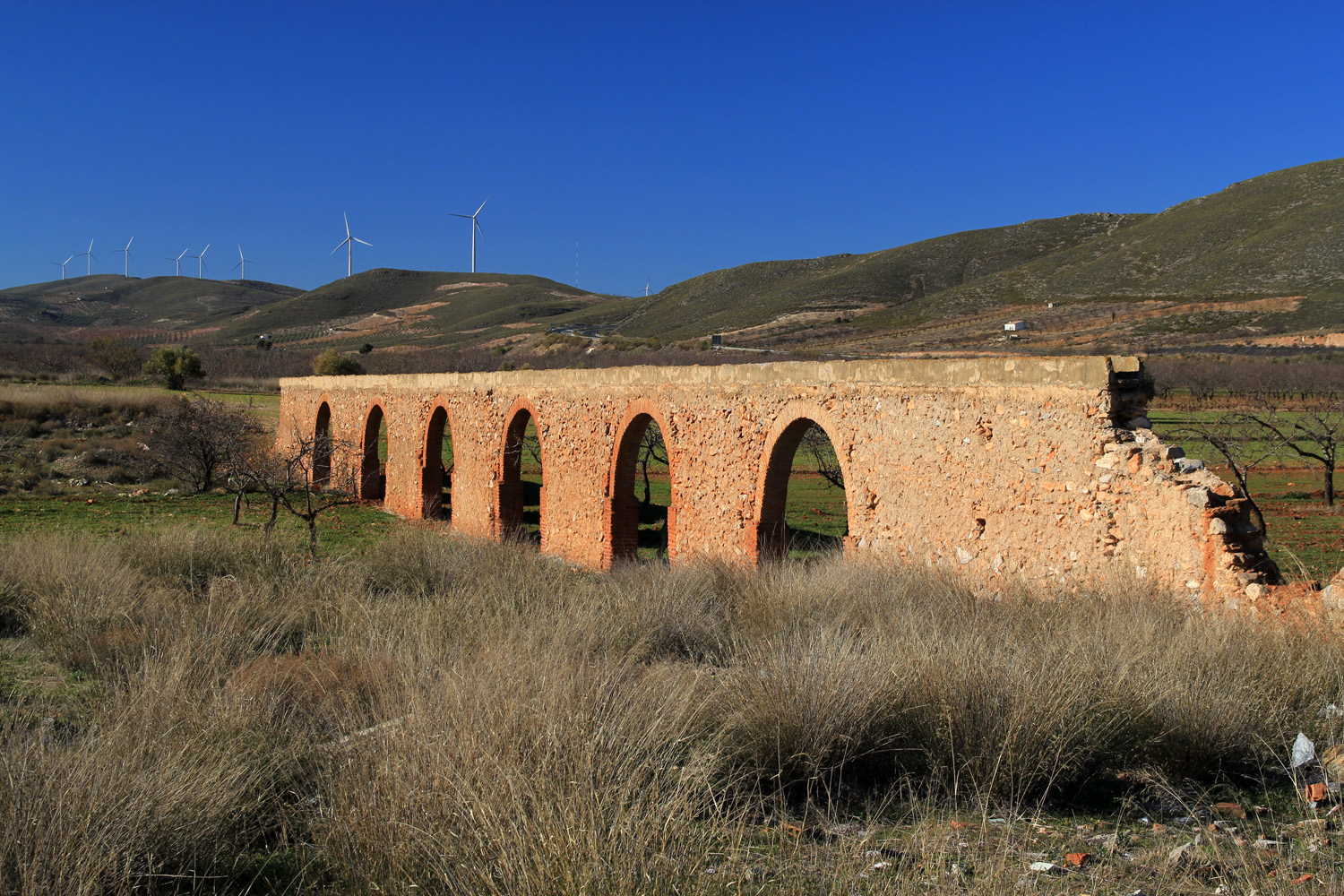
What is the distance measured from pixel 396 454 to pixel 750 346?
29.9 metres

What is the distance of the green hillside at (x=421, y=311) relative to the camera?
269 ft

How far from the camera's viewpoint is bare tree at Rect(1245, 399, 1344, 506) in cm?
1977

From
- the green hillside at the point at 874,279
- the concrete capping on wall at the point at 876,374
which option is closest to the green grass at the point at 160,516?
the concrete capping on wall at the point at 876,374

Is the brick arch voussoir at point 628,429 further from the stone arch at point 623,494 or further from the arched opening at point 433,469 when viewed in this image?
the arched opening at point 433,469

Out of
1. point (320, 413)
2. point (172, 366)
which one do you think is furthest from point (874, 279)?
point (320, 413)

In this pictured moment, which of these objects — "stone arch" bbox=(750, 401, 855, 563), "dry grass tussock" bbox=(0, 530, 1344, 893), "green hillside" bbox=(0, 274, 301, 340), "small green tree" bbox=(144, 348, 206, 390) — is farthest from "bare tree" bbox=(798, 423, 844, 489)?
"green hillside" bbox=(0, 274, 301, 340)

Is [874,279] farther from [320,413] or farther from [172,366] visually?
[320,413]

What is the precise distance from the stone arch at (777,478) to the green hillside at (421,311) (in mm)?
66448

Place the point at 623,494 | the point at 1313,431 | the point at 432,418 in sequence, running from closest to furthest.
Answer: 1. the point at 623,494
2. the point at 432,418
3. the point at 1313,431

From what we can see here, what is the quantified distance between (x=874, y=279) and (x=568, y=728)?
62550mm

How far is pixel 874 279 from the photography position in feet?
207

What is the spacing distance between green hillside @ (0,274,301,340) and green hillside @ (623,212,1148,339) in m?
53.3

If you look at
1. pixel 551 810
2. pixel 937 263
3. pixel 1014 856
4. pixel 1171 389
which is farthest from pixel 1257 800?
pixel 937 263

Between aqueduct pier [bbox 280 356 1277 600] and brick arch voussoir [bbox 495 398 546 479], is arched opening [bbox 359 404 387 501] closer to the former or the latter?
brick arch voussoir [bbox 495 398 546 479]
